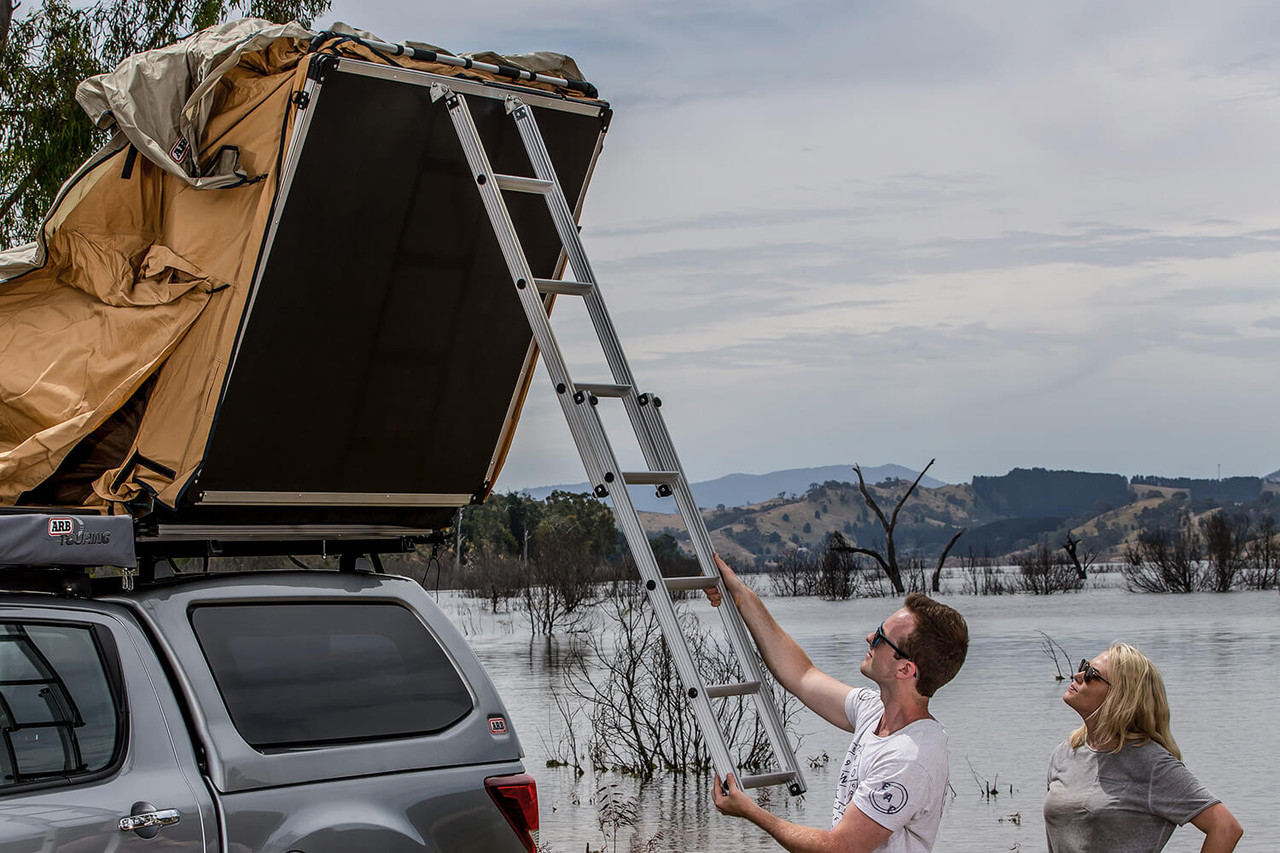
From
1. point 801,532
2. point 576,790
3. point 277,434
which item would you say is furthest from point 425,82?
point 801,532

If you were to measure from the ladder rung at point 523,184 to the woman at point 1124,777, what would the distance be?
2.69m

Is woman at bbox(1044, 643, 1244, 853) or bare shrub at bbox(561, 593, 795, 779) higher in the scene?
woman at bbox(1044, 643, 1244, 853)

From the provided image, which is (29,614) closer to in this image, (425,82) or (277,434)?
(277,434)

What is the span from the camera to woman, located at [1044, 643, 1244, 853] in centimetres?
471

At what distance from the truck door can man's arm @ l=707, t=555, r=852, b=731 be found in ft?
5.71

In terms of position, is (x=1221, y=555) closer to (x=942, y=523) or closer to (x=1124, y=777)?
(x=1124, y=777)

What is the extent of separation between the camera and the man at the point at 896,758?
3.82 m

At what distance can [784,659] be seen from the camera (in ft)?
15.3

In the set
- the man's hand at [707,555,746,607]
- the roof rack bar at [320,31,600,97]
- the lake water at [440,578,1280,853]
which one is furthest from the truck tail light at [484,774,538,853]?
the lake water at [440,578,1280,853]

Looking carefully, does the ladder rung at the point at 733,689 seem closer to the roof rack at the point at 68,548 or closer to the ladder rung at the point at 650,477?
the ladder rung at the point at 650,477

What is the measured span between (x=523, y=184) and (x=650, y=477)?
1.34 meters

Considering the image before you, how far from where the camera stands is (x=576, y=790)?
575 inches

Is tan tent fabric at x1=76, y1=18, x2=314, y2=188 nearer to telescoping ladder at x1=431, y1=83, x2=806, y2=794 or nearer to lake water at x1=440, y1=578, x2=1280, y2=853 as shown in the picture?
telescoping ladder at x1=431, y1=83, x2=806, y2=794

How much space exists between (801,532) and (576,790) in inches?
6818
